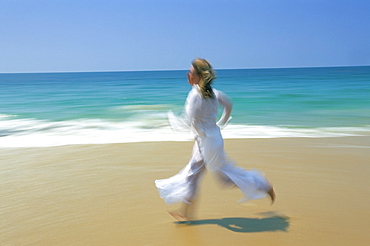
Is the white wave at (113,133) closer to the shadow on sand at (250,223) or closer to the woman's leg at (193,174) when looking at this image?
the shadow on sand at (250,223)

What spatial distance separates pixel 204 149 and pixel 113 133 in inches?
286

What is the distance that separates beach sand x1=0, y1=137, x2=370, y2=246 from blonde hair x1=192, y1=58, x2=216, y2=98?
0.91 m

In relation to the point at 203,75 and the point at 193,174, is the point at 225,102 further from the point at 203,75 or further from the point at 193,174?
the point at 193,174

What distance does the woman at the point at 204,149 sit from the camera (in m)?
3.71

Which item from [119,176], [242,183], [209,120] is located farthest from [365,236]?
[119,176]

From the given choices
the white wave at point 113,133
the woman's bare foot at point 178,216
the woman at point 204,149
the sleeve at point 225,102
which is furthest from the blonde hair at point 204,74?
the white wave at point 113,133

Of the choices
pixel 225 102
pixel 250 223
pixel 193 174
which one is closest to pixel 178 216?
pixel 193 174

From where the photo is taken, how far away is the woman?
371 centimetres

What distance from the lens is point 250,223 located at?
4168mm

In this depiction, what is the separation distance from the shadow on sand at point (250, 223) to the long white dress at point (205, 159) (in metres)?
0.33

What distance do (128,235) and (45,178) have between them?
247cm

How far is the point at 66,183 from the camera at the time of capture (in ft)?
18.6

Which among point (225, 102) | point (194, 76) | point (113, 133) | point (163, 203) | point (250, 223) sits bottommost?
point (250, 223)

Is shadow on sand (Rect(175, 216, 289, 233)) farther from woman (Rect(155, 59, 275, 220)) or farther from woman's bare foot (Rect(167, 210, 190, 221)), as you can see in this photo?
woman (Rect(155, 59, 275, 220))
